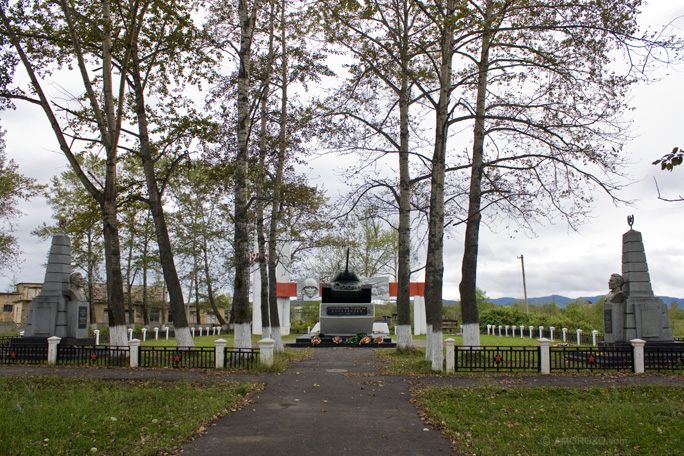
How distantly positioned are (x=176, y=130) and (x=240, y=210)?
3.62 metres

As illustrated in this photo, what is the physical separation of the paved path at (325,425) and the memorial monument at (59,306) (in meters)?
10.3

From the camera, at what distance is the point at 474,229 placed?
1672cm

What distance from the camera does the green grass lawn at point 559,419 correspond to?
24.0 ft

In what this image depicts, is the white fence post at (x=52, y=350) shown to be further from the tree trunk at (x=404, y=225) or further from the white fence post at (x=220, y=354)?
the tree trunk at (x=404, y=225)

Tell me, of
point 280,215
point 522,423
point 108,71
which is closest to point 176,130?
point 108,71

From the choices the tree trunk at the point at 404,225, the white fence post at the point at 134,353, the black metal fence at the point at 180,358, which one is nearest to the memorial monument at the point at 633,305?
the tree trunk at the point at 404,225

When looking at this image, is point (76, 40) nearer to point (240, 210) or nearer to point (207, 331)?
point (240, 210)

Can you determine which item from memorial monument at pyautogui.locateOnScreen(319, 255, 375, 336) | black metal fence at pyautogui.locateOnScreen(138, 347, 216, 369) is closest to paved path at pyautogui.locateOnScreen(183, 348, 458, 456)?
black metal fence at pyautogui.locateOnScreen(138, 347, 216, 369)

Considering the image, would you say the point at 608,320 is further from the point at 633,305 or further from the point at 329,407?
the point at 329,407

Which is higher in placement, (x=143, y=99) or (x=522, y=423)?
(x=143, y=99)

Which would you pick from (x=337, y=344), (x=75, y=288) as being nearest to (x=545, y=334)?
(x=337, y=344)

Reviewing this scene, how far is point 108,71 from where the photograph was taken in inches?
672

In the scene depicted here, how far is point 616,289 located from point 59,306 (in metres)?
18.9

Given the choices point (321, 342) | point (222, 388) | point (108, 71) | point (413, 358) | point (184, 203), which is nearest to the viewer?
point (222, 388)
